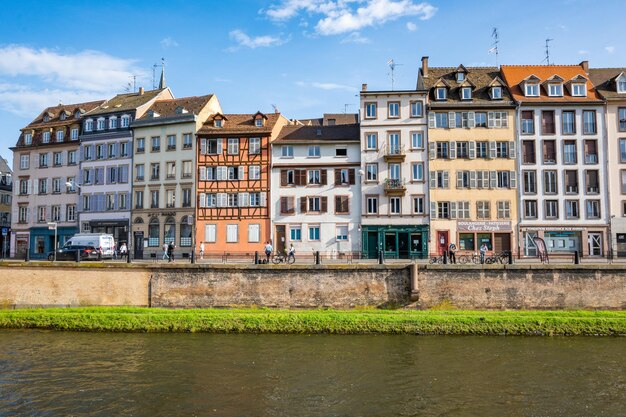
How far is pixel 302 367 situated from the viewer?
17.9 m

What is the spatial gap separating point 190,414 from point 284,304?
13.8 meters

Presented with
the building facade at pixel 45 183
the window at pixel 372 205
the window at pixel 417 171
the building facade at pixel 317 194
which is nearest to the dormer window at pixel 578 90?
the window at pixel 417 171

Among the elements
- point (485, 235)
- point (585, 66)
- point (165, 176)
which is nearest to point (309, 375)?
point (485, 235)

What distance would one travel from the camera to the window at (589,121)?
40.5 metres

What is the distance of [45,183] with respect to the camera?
161 ft

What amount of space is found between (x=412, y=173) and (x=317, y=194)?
7.62 meters

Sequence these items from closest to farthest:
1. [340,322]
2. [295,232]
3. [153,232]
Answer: [340,322] → [295,232] → [153,232]

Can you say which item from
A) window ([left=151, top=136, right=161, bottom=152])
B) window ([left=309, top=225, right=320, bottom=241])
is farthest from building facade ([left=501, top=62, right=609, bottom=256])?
window ([left=151, top=136, right=161, bottom=152])

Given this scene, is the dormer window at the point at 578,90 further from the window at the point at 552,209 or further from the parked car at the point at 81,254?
the parked car at the point at 81,254

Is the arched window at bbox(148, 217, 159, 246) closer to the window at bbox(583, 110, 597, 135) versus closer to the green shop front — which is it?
the green shop front

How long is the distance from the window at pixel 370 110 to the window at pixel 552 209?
583 inches

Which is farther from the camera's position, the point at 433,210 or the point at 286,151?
the point at 286,151

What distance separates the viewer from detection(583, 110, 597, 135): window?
40469mm

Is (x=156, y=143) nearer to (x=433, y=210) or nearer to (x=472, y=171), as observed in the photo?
(x=433, y=210)
